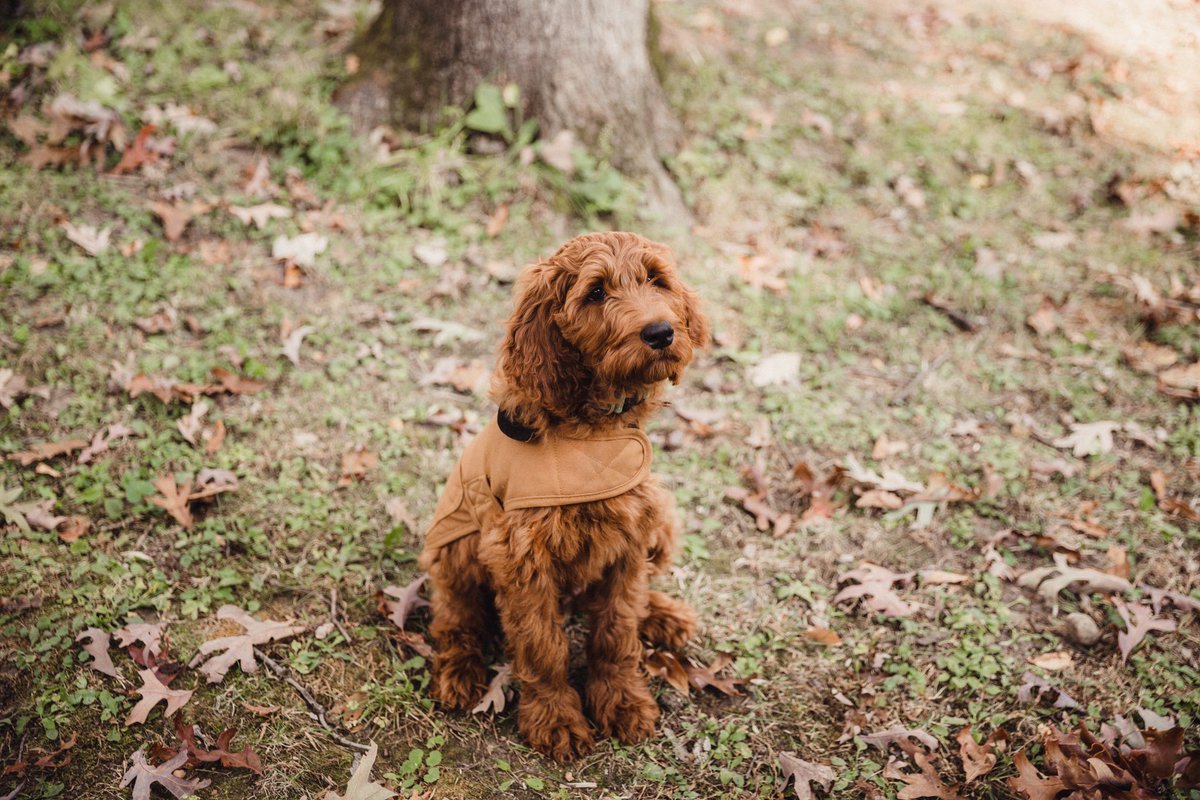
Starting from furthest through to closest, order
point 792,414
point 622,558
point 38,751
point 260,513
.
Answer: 1. point 792,414
2. point 260,513
3. point 622,558
4. point 38,751

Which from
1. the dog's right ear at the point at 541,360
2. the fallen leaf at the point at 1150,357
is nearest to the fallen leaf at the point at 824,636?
the dog's right ear at the point at 541,360

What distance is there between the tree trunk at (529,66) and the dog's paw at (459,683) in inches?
151

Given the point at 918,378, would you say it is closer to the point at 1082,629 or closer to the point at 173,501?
the point at 1082,629

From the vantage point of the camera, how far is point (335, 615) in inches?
146

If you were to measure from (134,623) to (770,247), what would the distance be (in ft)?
15.4

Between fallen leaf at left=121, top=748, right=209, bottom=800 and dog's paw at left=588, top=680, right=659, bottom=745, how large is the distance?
155 centimetres

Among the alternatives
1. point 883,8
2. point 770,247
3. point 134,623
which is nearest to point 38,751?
point 134,623

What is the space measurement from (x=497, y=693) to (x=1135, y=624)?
2.98m

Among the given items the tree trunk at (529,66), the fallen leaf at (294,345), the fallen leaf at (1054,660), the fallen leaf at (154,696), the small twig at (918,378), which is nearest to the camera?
the fallen leaf at (154,696)

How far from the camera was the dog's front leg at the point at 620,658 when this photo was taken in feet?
11.0

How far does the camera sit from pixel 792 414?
4.93 m

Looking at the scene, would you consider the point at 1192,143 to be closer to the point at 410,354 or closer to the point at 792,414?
the point at 792,414

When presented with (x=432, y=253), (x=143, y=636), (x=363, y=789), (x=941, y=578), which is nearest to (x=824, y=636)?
(x=941, y=578)

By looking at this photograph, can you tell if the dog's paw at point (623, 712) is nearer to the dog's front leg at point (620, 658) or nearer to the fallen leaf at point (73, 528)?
the dog's front leg at point (620, 658)
